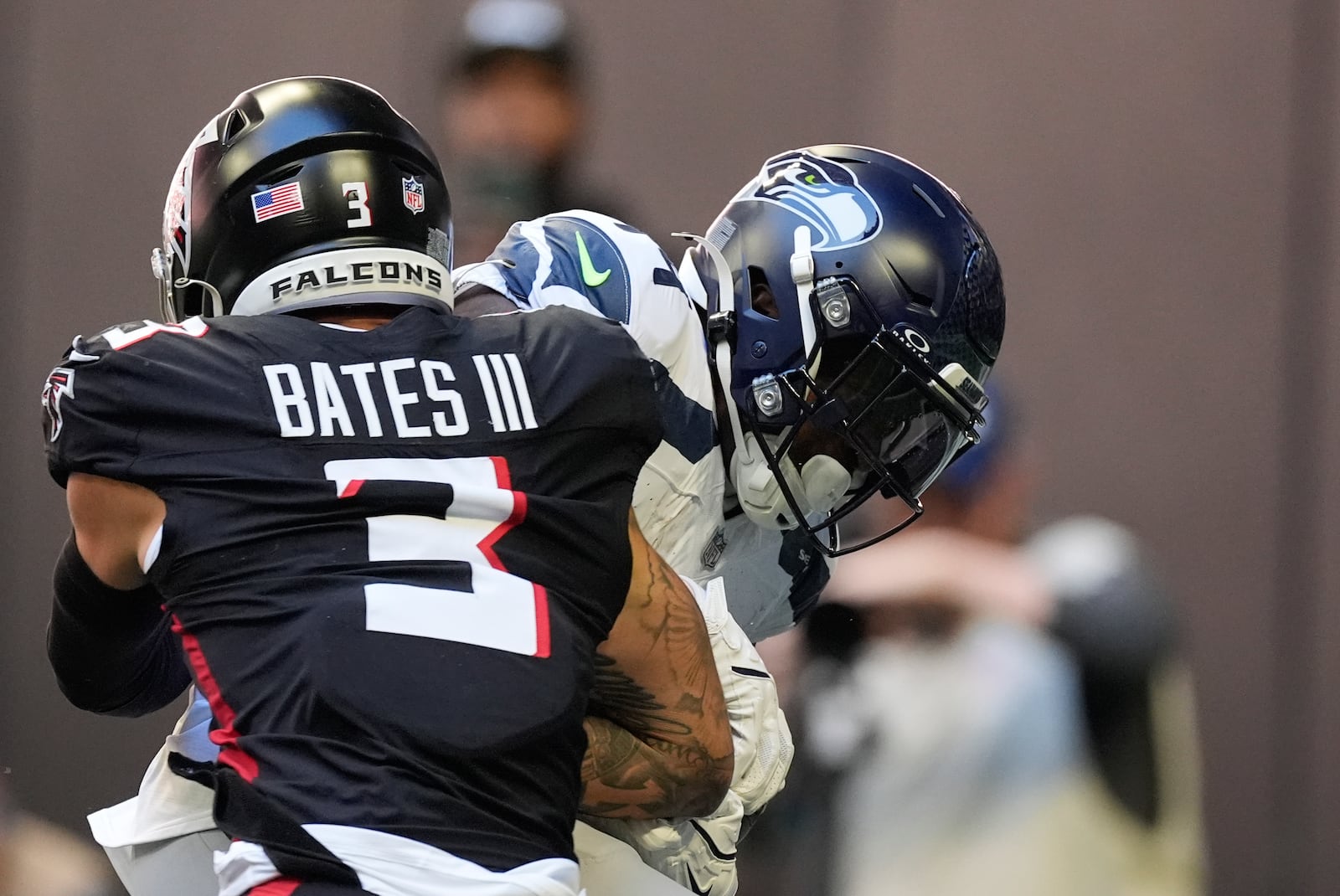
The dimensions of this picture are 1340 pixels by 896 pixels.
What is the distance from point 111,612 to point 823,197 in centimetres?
132

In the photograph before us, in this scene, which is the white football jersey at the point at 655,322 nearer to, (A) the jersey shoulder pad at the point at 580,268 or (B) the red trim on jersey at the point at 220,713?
(A) the jersey shoulder pad at the point at 580,268

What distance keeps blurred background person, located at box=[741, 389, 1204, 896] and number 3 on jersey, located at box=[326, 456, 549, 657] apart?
193 cm

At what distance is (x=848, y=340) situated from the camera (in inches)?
107

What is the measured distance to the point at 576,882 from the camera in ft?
6.15

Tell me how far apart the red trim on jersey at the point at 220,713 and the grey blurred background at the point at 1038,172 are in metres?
3.60

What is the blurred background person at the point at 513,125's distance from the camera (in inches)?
158

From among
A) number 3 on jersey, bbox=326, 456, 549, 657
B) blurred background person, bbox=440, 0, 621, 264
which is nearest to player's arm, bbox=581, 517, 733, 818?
number 3 on jersey, bbox=326, 456, 549, 657

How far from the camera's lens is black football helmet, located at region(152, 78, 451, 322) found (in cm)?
206

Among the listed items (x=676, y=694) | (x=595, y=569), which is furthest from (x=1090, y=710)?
(x=595, y=569)

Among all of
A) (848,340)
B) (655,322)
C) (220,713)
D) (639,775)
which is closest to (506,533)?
(220,713)

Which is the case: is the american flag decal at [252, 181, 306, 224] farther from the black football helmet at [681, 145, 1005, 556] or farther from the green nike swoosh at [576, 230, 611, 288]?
the black football helmet at [681, 145, 1005, 556]

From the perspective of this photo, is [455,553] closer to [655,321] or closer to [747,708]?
[747,708]

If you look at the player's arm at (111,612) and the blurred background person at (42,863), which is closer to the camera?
the player's arm at (111,612)

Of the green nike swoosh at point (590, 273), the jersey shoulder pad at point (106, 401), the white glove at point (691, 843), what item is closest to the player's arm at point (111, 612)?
the jersey shoulder pad at point (106, 401)
